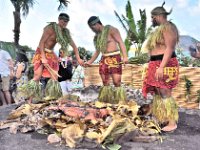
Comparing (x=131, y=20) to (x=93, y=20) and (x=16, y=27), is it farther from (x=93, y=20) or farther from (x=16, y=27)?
(x=93, y=20)

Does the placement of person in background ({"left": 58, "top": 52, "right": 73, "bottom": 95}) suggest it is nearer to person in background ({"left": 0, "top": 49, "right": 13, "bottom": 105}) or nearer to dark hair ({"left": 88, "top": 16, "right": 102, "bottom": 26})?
person in background ({"left": 0, "top": 49, "right": 13, "bottom": 105})

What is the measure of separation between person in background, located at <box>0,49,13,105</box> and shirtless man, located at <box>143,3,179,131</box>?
3.27 m

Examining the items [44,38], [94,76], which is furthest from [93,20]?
[94,76]

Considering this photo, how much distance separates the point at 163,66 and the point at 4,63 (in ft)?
11.9

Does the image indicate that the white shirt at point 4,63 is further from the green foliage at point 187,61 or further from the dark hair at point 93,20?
the green foliage at point 187,61

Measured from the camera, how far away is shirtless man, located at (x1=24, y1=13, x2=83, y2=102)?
602 centimetres

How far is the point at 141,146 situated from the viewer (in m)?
4.46

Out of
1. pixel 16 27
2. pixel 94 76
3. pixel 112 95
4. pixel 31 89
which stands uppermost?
pixel 16 27

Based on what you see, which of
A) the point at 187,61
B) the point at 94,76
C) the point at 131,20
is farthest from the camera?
the point at 131,20

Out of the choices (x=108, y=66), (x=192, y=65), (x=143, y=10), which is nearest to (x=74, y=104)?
(x=108, y=66)

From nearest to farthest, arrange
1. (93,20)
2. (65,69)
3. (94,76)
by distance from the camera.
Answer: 1. (93,20)
2. (65,69)
3. (94,76)

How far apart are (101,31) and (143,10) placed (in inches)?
246

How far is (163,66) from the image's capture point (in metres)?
4.97

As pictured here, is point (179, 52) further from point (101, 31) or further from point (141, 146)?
point (141, 146)
